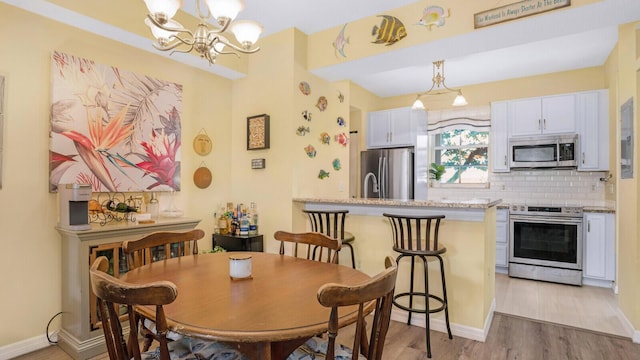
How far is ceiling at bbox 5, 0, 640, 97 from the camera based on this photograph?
7.70 feet

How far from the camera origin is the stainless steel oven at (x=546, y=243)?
12.7 ft

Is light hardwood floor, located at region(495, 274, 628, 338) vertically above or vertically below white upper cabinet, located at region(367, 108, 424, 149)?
below

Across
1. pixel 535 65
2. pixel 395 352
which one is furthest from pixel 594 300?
pixel 535 65

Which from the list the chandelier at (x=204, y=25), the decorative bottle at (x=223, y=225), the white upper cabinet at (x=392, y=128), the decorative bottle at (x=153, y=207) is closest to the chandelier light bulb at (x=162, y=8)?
the chandelier at (x=204, y=25)

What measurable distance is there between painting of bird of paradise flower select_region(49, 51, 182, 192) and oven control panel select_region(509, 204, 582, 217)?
401 cm

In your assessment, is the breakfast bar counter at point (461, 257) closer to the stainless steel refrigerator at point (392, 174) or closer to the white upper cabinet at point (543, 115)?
the stainless steel refrigerator at point (392, 174)

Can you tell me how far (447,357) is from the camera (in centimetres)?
231

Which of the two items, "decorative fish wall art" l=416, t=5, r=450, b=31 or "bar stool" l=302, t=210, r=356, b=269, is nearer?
"decorative fish wall art" l=416, t=5, r=450, b=31

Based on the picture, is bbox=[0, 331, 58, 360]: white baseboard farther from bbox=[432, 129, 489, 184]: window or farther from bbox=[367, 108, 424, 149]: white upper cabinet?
bbox=[432, 129, 489, 184]: window

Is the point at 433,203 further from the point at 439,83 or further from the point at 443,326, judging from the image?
the point at 439,83

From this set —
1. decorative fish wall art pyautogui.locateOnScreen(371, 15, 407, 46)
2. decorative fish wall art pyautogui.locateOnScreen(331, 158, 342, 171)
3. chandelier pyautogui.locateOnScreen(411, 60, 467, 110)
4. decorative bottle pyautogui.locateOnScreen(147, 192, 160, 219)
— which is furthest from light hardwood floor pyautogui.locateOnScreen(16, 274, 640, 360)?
decorative fish wall art pyautogui.locateOnScreen(371, 15, 407, 46)

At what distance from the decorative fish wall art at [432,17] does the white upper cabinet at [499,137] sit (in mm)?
2428

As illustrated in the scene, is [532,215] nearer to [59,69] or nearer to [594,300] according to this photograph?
[594,300]

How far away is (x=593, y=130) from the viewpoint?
4.00 meters
